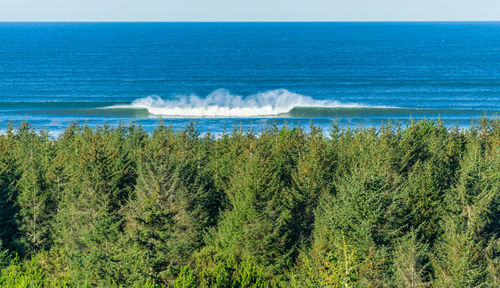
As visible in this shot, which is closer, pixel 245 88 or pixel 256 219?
pixel 256 219

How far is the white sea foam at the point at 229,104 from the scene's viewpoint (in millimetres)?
88438

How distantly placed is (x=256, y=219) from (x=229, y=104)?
6577 centimetres

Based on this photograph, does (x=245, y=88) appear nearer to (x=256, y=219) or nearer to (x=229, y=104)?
(x=229, y=104)

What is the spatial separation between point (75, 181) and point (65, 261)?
637 centimetres

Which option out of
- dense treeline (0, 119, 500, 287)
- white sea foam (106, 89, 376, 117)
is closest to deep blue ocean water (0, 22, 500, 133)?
white sea foam (106, 89, 376, 117)

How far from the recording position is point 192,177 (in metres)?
35.1

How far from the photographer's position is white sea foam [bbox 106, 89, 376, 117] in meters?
88.4

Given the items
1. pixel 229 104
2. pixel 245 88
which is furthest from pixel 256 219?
pixel 245 88

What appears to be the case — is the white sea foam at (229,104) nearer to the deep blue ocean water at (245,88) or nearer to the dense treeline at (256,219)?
the deep blue ocean water at (245,88)

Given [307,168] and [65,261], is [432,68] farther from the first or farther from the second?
[65,261]

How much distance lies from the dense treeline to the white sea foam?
48.6m

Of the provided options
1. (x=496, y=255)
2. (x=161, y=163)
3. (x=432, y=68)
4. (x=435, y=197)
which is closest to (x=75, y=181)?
(x=161, y=163)

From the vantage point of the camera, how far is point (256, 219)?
28.4 metres

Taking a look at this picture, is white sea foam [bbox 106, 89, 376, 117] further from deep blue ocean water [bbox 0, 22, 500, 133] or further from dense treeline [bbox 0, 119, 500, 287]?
dense treeline [bbox 0, 119, 500, 287]
